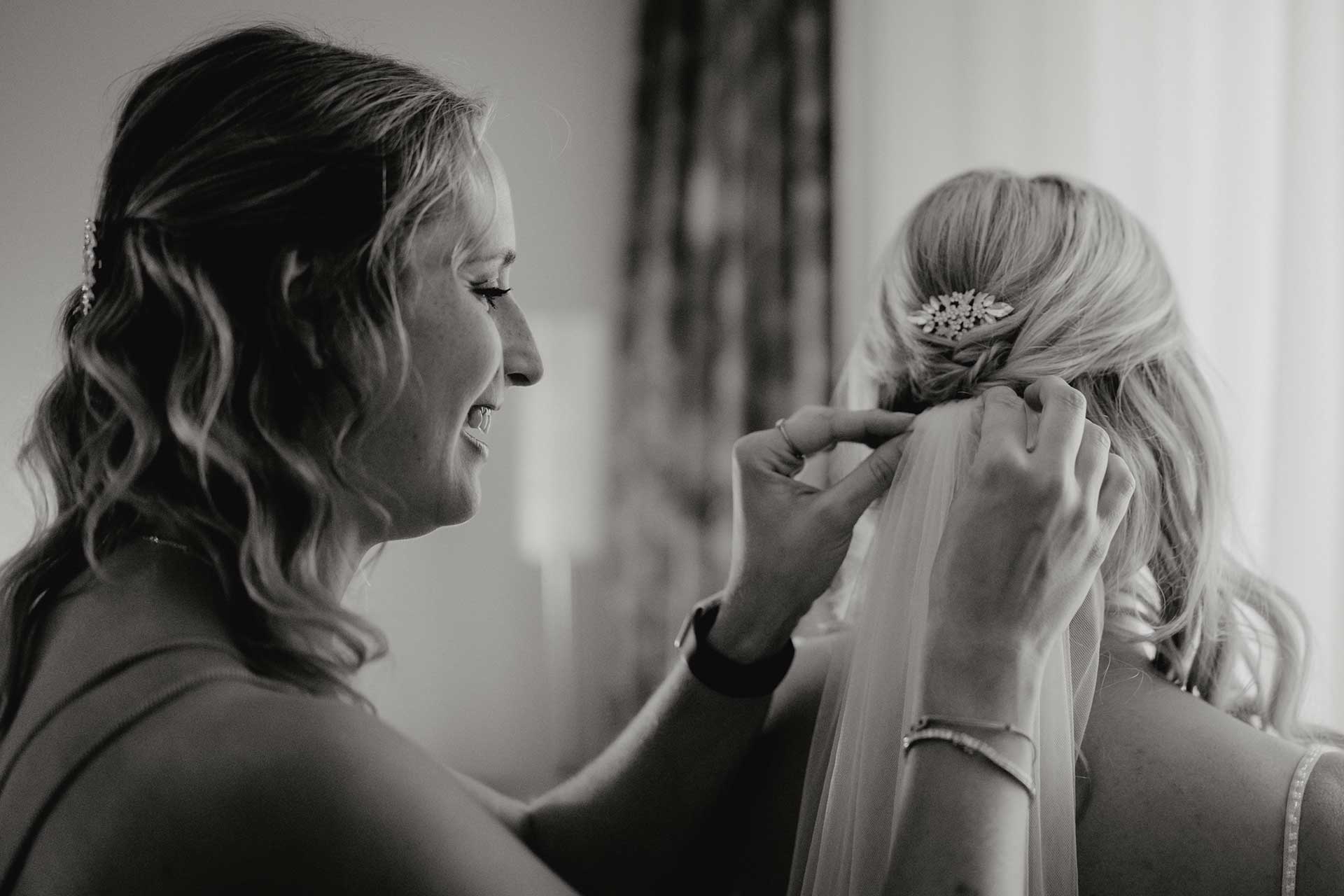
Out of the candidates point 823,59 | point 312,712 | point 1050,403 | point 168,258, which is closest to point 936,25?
point 823,59

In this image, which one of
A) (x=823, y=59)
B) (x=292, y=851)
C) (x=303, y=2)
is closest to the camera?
(x=292, y=851)

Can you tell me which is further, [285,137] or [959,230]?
[959,230]

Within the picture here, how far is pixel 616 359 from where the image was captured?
12.3ft

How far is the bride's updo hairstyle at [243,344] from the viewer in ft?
2.98

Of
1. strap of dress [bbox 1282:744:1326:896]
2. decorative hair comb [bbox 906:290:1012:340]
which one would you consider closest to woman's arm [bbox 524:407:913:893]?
decorative hair comb [bbox 906:290:1012:340]

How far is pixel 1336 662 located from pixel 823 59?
2.19 metres

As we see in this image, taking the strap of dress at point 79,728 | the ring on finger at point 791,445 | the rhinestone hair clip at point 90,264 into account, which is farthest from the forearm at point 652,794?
the rhinestone hair clip at point 90,264

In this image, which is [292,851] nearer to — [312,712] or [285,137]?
[312,712]

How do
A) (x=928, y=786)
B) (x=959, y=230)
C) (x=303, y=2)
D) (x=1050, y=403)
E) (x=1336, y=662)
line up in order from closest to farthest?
(x=928, y=786), (x=1050, y=403), (x=959, y=230), (x=1336, y=662), (x=303, y=2)

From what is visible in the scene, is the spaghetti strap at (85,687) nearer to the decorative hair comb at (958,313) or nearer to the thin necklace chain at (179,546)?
the thin necklace chain at (179,546)

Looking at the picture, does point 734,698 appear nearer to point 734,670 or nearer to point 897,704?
point 734,670

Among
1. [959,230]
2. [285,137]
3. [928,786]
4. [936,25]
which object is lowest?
[928,786]

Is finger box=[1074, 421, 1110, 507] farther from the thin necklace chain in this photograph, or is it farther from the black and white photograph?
the thin necklace chain

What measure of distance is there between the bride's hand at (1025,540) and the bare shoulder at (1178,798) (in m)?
0.22
